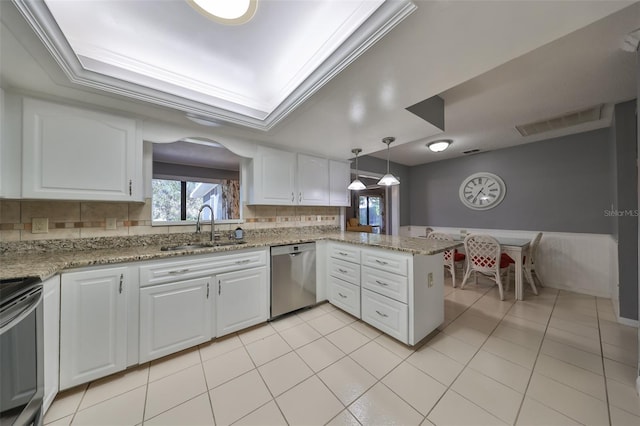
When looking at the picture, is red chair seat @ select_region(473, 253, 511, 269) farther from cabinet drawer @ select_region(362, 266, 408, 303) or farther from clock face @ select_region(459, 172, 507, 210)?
cabinet drawer @ select_region(362, 266, 408, 303)

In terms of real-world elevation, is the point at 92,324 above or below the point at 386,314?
above

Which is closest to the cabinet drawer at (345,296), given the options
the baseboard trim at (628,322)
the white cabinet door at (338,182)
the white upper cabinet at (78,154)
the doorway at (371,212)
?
the white cabinet door at (338,182)

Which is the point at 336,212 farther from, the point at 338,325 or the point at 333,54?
the point at 333,54

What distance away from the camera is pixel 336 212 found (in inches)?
149

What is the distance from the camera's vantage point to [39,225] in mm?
1700

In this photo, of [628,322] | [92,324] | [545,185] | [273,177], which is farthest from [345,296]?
[545,185]

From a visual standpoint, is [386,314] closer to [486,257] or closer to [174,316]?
[174,316]

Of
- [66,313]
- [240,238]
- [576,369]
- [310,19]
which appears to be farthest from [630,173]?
[66,313]

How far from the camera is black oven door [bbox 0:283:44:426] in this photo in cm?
95

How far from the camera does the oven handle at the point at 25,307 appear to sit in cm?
95

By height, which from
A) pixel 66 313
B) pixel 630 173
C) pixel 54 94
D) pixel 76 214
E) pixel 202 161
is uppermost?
pixel 54 94

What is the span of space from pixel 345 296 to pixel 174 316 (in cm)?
165

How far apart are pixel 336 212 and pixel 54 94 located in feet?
10.6

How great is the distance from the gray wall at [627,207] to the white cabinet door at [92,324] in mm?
4540
